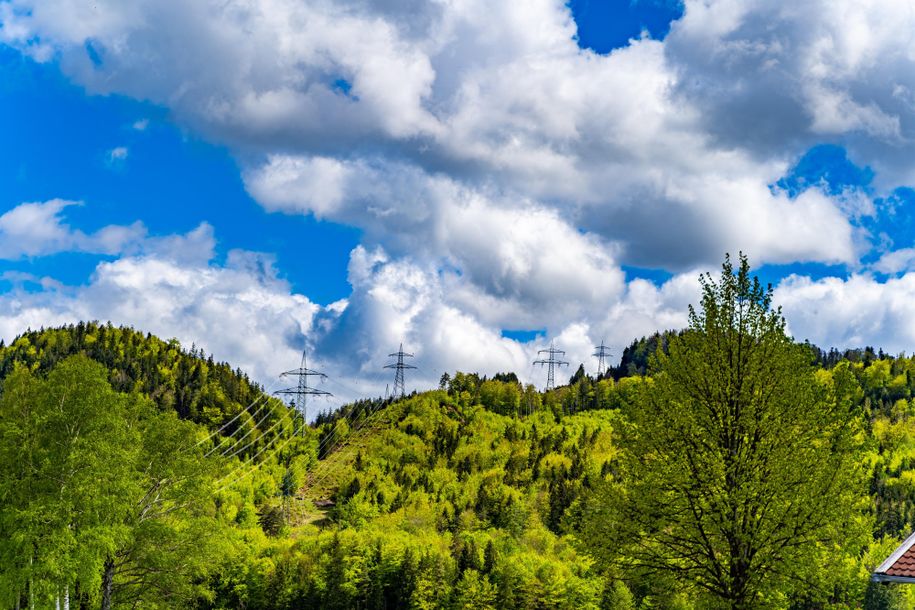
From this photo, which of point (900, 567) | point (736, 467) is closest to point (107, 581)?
point (736, 467)

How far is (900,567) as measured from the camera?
59.9 ft

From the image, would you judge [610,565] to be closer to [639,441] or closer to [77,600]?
[639,441]

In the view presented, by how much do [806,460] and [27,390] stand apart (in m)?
33.1

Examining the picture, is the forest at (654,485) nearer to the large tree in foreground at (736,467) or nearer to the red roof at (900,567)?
the large tree in foreground at (736,467)

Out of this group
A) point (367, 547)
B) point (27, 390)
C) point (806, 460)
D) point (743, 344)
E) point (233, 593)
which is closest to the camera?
point (806, 460)

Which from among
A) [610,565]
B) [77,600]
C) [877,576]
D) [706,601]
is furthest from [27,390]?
[877,576]

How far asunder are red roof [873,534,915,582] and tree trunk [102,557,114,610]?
3396 centimetres

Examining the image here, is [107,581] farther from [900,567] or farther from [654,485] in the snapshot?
[900,567]

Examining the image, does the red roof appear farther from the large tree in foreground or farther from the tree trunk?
the tree trunk

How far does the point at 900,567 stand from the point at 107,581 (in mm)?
34854

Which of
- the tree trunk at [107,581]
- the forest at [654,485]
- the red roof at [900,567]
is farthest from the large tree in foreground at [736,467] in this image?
the tree trunk at [107,581]

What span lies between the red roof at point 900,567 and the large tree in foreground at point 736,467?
2.04 metres

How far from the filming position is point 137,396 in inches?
1724

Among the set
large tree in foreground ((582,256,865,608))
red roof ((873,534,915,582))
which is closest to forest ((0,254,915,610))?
large tree in foreground ((582,256,865,608))
